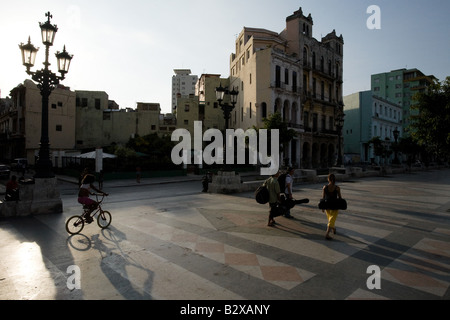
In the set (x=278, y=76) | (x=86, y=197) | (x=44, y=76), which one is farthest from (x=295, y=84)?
(x=86, y=197)

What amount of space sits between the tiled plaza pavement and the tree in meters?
3.15

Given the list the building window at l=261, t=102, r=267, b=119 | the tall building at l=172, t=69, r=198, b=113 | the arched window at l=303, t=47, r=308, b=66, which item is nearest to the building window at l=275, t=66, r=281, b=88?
the building window at l=261, t=102, r=267, b=119

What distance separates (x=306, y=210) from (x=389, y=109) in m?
56.3

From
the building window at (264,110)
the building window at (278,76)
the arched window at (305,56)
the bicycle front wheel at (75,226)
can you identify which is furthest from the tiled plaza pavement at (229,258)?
the arched window at (305,56)

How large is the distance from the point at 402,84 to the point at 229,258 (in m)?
A: 74.5

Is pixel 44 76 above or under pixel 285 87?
under

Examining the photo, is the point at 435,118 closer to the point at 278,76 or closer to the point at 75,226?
the point at 75,226

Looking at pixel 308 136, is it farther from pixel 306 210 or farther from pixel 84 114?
pixel 84 114

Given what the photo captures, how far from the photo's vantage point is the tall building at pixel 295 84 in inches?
1293

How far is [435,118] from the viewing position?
365 inches

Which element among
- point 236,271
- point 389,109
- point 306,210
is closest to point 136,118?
point 306,210

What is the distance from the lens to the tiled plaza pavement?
368cm

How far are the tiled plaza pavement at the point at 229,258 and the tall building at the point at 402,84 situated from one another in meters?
64.8

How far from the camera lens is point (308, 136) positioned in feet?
121
